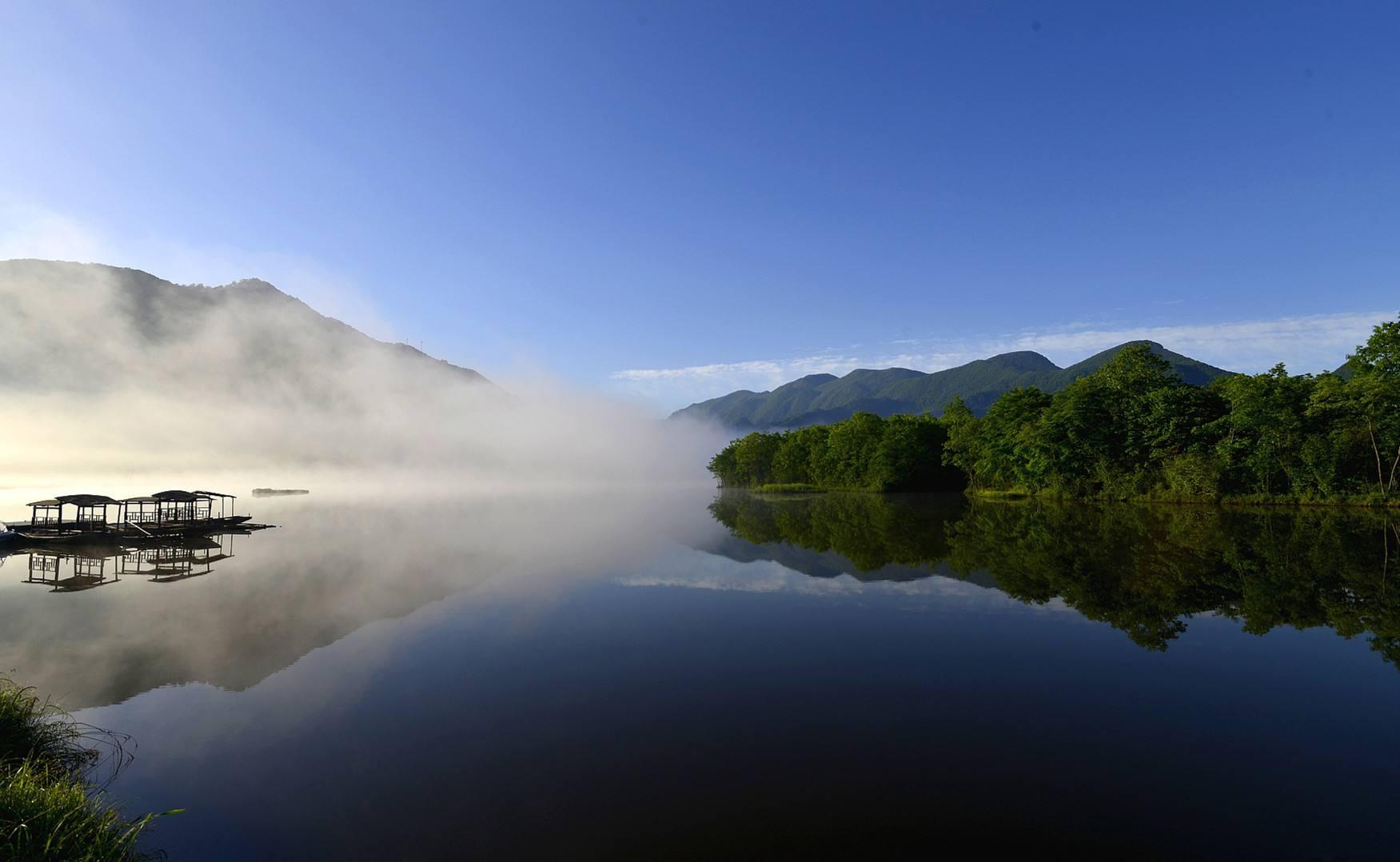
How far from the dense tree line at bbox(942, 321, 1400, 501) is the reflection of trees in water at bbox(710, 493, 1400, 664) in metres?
4.75

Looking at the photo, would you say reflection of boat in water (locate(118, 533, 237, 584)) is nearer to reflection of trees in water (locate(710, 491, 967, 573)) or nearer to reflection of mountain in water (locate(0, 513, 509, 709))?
reflection of mountain in water (locate(0, 513, 509, 709))

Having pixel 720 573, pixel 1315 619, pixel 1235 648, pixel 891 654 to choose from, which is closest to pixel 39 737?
pixel 891 654

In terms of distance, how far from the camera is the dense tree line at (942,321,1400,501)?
45.4 m

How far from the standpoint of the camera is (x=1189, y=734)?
912 centimetres

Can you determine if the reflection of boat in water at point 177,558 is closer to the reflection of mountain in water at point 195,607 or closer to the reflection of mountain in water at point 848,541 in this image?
the reflection of mountain in water at point 195,607

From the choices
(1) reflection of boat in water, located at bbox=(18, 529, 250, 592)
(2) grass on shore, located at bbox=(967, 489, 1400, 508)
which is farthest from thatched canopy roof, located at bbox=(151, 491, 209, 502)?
(2) grass on shore, located at bbox=(967, 489, 1400, 508)

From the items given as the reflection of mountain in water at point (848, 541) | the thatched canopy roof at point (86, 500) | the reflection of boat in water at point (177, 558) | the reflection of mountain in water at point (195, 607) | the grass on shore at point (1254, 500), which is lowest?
the reflection of boat in water at point (177, 558)

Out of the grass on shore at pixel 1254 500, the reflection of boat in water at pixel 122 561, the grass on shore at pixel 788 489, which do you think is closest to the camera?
the reflection of boat in water at pixel 122 561

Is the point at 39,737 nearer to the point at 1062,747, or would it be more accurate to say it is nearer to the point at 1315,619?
the point at 1062,747

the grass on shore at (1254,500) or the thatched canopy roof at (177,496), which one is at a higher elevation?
the thatched canopy roof at (177,496)

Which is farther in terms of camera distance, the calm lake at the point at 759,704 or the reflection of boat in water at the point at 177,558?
the reflection of boat in water at the point at 177,558

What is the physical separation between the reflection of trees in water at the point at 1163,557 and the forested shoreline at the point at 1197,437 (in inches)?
191

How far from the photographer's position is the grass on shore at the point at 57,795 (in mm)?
5359

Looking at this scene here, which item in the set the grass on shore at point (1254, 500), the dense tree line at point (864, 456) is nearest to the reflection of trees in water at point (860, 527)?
the grass on shore at point (1254, 500)
